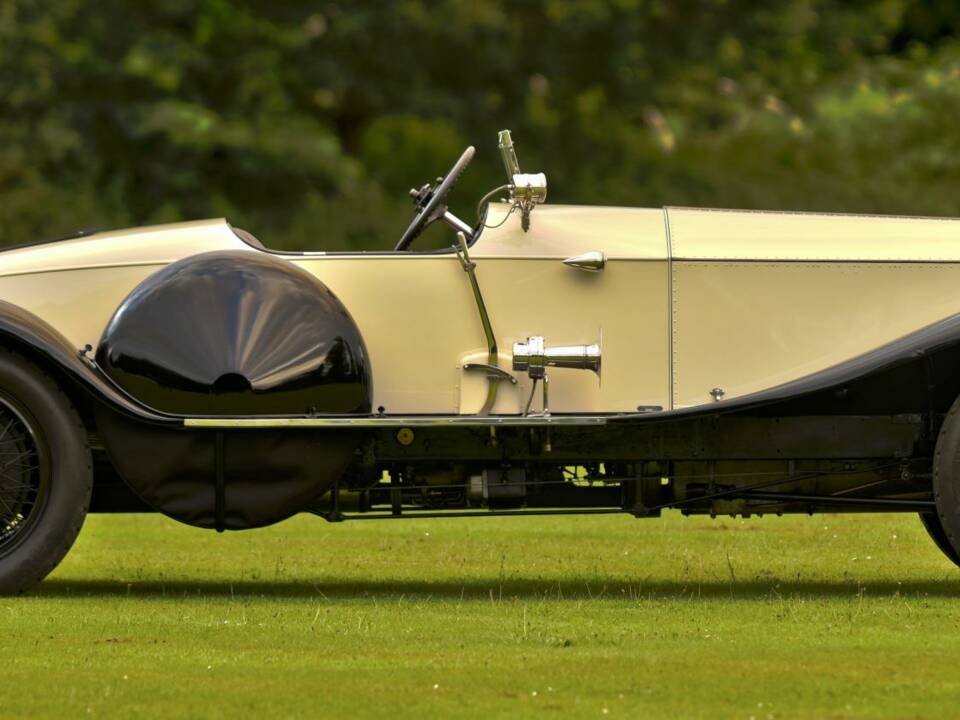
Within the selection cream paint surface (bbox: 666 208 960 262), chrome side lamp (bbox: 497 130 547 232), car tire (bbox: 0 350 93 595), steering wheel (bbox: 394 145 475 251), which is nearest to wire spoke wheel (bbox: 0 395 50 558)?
car tire (bbox: 0 350 93 595)

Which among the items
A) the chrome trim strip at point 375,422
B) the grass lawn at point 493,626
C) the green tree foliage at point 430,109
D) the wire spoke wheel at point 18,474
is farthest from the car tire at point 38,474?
the green tree foliage at point 430,109

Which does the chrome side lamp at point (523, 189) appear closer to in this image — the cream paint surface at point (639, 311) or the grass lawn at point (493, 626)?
the cream paint surface at point (639, 311)

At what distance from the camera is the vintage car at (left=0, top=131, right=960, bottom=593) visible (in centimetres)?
908

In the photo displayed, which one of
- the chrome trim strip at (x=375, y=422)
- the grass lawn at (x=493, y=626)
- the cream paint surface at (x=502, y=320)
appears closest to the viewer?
the grass lawn at (x=493, y=626)

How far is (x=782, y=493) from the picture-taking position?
950 centimetres

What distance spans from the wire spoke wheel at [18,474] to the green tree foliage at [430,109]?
23.7 metres

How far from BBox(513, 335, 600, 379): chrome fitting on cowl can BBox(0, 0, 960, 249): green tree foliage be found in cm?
2422

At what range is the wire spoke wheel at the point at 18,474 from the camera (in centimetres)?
915

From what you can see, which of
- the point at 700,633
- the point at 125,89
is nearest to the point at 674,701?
the point at 700,633

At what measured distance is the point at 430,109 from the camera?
3788 cm

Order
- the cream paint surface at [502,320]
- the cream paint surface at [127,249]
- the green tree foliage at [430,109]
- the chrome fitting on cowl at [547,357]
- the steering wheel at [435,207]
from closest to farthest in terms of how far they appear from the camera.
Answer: the chrome fitting on cowl at [547,357] < the cream paint surface at [502,320] < the cream paint surface at [127,249] < the steering wheel at [435,207] < the green tree foliage at [430,109]

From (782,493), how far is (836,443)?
343 mm

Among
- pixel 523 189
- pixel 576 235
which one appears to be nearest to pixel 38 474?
pixel 523 189

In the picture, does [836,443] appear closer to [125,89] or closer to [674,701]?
[674,701]
